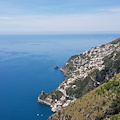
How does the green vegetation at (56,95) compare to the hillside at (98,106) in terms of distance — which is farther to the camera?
the green vegetation at (56,95)

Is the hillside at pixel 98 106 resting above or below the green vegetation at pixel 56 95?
above

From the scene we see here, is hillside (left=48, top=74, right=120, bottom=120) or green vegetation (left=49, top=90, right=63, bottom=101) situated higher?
hillside (left=48, top=74, right=120, bottom=120)

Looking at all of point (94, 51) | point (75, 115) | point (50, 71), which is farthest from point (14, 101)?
point (94, 51)

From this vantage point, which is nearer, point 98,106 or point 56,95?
point 98,106

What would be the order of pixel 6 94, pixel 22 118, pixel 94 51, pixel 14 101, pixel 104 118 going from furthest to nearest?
1. pixel 94 51
2. pixel 6 94
3. pixel 14 101
4. pixel 22 118
5. pixel 104 118

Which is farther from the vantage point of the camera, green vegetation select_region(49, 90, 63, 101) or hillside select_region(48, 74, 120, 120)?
green vegetation select_region(49, 90, 63, 101)

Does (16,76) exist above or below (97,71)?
below

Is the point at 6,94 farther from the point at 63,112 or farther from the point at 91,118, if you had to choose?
the point at 91,118

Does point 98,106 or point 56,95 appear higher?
point 98,106
